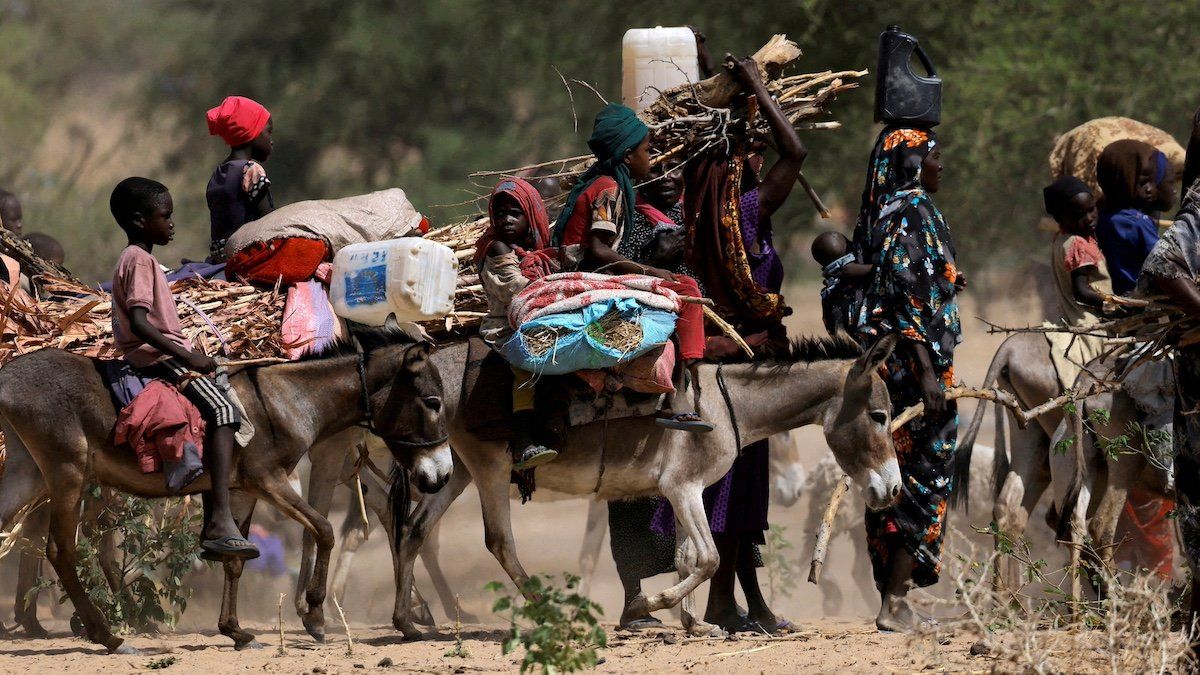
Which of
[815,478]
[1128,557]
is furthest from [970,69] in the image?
[1128,557]

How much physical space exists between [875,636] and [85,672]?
3.68 metres

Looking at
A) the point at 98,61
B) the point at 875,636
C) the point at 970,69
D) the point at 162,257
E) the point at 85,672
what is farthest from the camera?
the point at 98,61

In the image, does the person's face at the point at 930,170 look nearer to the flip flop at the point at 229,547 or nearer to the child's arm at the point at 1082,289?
the child's arm at the point at 1082,289

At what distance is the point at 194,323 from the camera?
8367mm

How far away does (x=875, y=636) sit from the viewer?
802cm

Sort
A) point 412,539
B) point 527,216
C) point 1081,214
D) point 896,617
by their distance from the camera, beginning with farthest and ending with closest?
point 1081,214, point 412,539, point 896,617, point 527,216

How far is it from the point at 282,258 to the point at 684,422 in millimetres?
2408

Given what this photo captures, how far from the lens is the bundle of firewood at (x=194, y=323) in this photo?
8.38 m

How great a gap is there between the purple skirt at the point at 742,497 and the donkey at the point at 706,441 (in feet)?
1.35

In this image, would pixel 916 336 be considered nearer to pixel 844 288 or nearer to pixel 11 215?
pixel 844 288

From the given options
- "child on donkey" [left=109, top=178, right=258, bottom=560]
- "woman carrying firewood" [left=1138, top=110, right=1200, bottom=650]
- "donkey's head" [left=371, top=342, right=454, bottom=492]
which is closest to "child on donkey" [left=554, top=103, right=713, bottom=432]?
"donkey's head" [left=371, top=342, right=454, bottom=492]

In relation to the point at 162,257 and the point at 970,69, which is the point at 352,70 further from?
the point at 970,69

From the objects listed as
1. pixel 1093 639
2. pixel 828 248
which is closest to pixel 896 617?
pixel 1093 639

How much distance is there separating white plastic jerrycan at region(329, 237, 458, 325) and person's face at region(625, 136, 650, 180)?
100 cm
